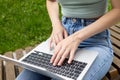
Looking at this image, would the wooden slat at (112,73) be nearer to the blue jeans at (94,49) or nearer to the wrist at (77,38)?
the blue jeans at (94,49)

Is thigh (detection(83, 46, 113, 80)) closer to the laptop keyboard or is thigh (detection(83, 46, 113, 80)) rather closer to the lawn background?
the laptop keyboard

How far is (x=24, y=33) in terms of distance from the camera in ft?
15.2

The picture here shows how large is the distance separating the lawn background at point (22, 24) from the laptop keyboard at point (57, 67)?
2005 millimetres

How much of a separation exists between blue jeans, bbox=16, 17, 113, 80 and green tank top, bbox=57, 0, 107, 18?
0.04 meters

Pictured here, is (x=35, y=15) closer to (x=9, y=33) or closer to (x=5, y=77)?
(x=9, y=33)

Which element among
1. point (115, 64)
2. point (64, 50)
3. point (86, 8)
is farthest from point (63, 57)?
point (115, 64)

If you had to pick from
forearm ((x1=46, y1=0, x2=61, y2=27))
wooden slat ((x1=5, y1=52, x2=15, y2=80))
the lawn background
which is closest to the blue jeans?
forearm ((x1=46, y1=0, x2=61, y2=27))

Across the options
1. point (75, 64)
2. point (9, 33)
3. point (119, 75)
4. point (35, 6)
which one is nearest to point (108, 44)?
point (119, 75)

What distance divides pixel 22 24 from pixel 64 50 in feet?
9.49

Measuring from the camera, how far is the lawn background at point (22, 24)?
14.4 feet

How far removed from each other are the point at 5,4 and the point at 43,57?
3502 mm

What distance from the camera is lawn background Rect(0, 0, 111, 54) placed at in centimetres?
439

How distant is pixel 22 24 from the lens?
15.8 feet

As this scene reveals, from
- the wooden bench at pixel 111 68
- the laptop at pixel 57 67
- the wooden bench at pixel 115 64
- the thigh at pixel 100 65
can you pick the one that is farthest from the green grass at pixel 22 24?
the thigh at pixel 100 65
